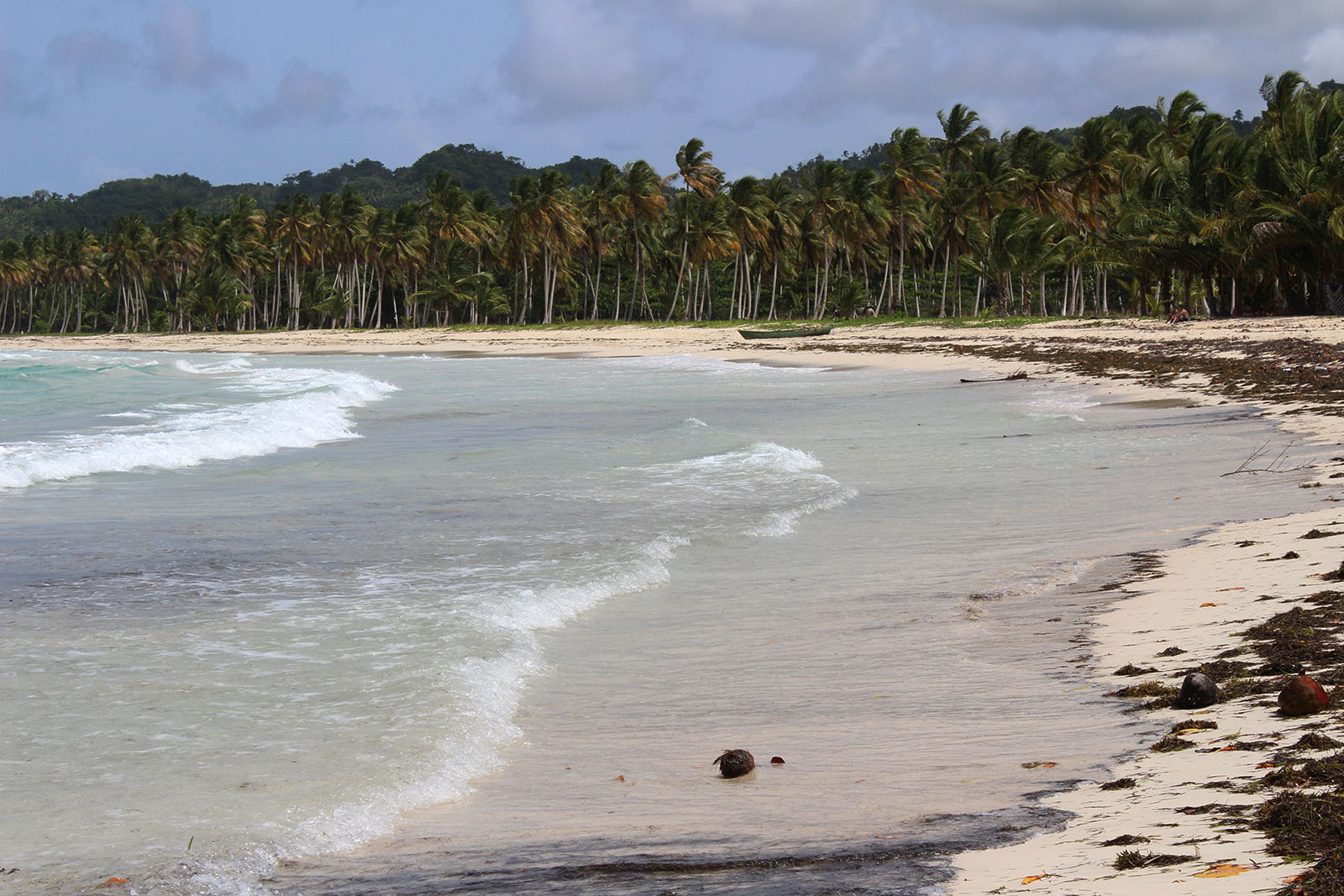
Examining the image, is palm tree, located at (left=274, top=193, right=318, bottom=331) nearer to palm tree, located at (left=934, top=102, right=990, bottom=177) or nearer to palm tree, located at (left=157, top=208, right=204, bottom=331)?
palm tree, located at (left=157, top=208, right=204, bottom=331)

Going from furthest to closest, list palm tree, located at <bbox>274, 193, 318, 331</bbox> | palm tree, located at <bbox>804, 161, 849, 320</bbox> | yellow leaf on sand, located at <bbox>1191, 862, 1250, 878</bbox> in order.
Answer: palm tree, located at <bbox>274, 193, 318, 331</bbox>
palm tree, located at <bbox>804, 161, 849, 320</bbox>
yellow leaf on sand, located at <bbox>1191, 862, 1250, 878</bbox>

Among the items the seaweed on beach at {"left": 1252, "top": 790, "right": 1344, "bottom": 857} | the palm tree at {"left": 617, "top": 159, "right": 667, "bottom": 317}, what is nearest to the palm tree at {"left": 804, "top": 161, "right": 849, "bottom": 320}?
the palm tree at {"left": 617, "top": 159, "right": 667, "bottom": 317}

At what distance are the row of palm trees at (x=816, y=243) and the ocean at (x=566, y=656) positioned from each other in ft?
78.8

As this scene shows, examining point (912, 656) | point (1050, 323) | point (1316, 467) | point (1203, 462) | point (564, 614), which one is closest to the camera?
point (912, 656)

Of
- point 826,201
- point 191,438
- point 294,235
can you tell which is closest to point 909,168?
point 826,201

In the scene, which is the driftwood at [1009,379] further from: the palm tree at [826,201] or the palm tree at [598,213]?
the palm tree at [598,213]

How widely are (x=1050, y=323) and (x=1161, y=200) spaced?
613cm

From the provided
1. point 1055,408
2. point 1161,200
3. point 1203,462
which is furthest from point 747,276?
point 1203,462

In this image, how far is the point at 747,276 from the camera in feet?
216

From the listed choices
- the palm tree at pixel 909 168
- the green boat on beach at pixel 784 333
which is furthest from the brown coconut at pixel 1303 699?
the palm tree at pixel 909 168

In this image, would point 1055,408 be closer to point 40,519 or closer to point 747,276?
point 40,519

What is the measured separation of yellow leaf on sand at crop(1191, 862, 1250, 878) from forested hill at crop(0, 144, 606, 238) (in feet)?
423

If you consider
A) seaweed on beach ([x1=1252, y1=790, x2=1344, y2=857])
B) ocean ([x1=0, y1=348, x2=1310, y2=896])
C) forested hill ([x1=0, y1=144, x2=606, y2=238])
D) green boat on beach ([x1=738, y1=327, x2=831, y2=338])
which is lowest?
ocean ([x1=0, y1=348, x2=1310, y2=896])

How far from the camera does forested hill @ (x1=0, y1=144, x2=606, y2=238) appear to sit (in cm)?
13275
